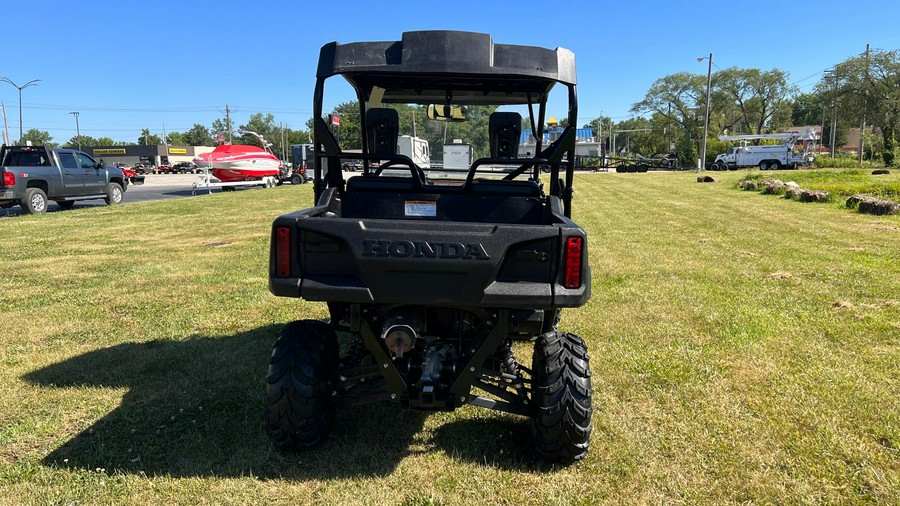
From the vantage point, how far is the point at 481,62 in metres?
3.15

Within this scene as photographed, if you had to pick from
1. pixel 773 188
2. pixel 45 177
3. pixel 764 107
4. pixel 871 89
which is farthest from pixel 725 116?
pixel 45 177

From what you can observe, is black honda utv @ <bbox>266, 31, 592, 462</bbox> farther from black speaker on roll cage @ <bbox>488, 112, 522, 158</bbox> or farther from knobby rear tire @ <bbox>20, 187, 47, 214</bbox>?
knobby rear tire @ <bbox>20, 187, 47, 214</bbox>

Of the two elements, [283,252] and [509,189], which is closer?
[283,252]

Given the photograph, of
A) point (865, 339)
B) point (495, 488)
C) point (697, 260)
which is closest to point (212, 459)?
point (495, 488)

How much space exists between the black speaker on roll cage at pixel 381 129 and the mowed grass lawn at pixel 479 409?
195 centimetres

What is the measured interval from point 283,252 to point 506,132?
84.0 inches

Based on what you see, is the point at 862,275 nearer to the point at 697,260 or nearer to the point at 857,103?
→ the point at 697,260

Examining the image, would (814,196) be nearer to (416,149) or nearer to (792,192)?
(792,192)

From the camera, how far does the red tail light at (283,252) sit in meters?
2.85

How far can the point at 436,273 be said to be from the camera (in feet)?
9.04

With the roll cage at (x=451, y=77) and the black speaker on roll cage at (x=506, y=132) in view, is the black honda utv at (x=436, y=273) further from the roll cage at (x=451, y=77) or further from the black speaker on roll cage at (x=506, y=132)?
the black speaker on roll cage at (x=506, y=132)

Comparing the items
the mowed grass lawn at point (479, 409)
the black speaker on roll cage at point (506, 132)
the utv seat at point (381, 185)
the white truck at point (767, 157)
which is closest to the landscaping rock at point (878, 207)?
the mowed grass lawn at point (479, 409)

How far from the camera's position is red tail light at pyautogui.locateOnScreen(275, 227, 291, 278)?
2.85 metres

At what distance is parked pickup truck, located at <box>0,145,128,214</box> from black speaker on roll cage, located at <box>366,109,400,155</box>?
47.7 ft
